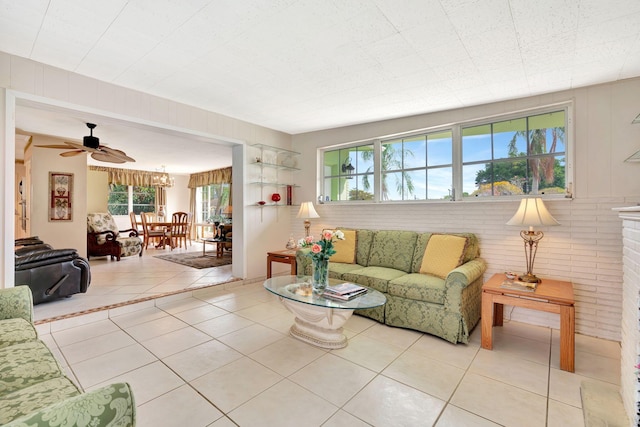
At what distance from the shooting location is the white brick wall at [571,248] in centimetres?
269

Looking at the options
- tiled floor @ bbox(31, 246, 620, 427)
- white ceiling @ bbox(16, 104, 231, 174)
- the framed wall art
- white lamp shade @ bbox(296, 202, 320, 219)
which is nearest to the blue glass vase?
tiled floor @ bbox(31, 246, 620, 427)

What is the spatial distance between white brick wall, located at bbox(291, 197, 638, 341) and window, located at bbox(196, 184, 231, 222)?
713 cm

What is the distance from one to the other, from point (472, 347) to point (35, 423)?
9.18 feet

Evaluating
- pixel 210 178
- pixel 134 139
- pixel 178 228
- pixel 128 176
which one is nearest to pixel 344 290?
pixel 134 139

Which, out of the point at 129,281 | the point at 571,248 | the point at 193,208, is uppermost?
the point at 193,208

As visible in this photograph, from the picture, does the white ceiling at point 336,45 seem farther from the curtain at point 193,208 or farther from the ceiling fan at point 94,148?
the curtain at point 193,208

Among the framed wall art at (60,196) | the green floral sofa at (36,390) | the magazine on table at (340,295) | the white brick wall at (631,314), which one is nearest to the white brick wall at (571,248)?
the white brick wall at (631,314)

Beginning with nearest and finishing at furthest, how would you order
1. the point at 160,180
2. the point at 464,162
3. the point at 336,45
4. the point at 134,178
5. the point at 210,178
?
the point at 336,45 < the point at 464,162 < the point at 134,178 < the point at 160,180 < the point at 210,178

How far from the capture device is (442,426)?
1591 millimetres

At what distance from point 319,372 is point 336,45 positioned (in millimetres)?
2481

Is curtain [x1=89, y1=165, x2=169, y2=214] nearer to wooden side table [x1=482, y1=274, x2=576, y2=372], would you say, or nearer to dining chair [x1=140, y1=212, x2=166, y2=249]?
dining chair [x1=140, y1=212, x2=166, y2=249]

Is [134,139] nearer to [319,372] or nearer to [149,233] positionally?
[149,233]

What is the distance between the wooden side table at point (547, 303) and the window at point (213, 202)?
762cm

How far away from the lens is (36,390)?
3.87 ft
